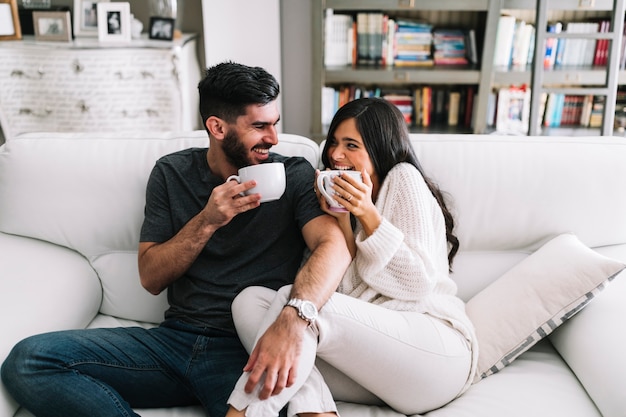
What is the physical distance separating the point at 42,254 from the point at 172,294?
404 mm

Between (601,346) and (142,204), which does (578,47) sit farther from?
(142,204)

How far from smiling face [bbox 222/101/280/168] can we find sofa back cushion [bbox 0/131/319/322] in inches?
5.1

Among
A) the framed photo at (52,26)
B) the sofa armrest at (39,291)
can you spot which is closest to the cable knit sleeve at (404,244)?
the sofa armrest at (39,291)

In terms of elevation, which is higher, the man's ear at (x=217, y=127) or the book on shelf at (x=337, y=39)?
the book on shelf at (x=337, y=39)

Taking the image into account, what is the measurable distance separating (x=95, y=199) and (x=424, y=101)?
2.48 m

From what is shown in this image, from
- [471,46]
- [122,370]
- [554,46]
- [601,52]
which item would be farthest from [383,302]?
[601,52]

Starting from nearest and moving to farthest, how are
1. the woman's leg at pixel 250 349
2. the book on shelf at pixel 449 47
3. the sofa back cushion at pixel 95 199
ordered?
the woman's leg at pixel 250 349 → the sofa back cushion at pixel 95 199 → the book on shelf at pixel 449 47

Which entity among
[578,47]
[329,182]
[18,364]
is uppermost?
[578,47]

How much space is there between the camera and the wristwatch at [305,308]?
1249 mm

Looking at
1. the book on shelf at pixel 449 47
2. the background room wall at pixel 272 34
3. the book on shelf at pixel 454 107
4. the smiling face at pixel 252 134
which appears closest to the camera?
the smiling face at pixel 252 134

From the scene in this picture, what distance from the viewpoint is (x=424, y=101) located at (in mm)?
3729

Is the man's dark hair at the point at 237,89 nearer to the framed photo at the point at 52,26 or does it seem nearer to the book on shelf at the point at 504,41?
the book on shelf at the point at 504,41

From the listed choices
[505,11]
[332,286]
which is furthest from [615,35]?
[332,286]

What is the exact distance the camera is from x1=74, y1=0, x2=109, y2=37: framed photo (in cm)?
365
